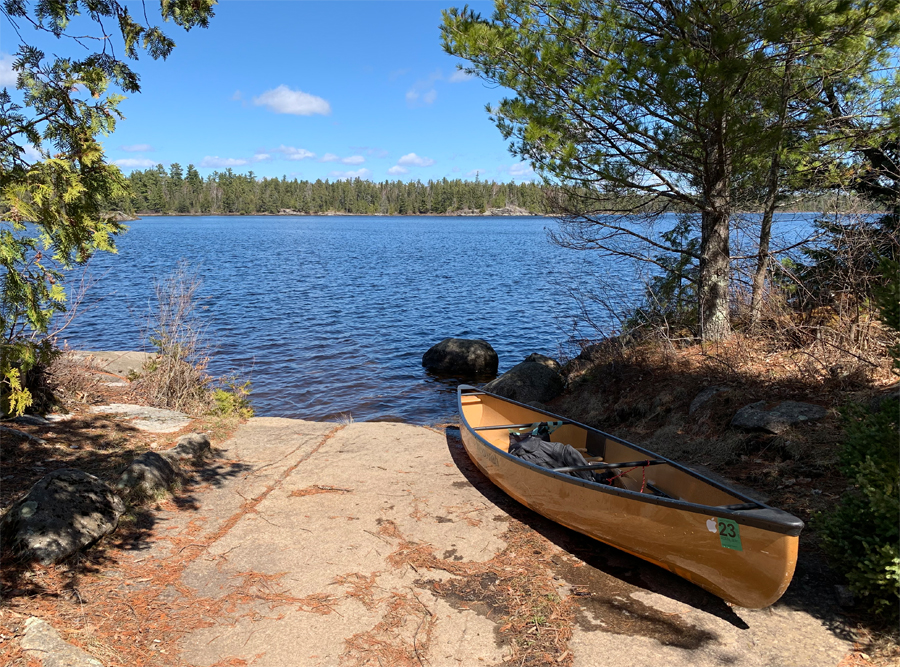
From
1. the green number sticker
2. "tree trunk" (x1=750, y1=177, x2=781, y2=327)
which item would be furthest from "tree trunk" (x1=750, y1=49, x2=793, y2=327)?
the green number sticker

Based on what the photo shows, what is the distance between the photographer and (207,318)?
2008cm

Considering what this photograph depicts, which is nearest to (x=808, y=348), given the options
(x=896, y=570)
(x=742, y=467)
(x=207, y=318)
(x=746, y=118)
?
(x=742, y=467)

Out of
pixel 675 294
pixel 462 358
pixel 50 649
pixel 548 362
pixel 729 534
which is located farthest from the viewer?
pixel 462 358

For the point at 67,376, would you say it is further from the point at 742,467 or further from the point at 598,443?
the point at 742,467

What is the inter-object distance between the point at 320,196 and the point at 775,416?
160373 millimetres

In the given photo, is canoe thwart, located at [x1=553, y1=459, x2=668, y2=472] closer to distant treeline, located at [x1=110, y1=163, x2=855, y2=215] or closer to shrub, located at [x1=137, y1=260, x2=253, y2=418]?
shrub, located at [x1=137, y1=260, x2=253, y2=418]

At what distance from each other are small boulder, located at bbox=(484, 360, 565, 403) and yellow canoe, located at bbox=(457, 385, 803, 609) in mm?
4622

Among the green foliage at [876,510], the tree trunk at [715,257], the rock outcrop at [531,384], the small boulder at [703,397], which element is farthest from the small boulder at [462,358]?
the green foliage at [876,510]

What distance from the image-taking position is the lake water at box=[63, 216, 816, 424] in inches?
526

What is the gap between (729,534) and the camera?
160 inches

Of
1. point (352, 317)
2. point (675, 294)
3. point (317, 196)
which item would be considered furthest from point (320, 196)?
point (675, 294)

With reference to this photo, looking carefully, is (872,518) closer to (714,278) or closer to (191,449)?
(714,278)

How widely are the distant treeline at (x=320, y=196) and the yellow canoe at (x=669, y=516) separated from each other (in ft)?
448

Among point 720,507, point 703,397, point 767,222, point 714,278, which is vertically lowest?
point 703,397
